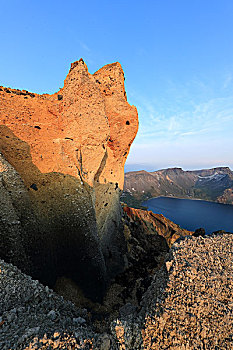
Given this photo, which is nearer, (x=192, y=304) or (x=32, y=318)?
(x=192, y=304)

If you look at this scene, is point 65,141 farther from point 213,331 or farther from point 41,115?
point 213,331

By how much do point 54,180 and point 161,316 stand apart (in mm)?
8305

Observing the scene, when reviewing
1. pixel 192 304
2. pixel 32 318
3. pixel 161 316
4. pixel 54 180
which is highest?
pixel 54 180

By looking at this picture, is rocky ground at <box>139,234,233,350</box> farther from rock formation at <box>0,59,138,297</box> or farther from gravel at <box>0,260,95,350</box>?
rock formation at <box>0,59,138,297</box>

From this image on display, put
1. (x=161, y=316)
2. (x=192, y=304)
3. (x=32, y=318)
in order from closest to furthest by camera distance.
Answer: (x=161, y=316) < (x=192, y=304) < (x=32, y=318)

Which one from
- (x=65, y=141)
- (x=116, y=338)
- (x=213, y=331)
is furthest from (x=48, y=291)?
(x=65, y=141)

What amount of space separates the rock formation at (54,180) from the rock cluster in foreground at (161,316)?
2829mm

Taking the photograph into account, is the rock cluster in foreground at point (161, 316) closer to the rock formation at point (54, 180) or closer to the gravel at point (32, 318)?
the gravel at point (32, 318)

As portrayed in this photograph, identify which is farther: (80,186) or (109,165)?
(109,165)

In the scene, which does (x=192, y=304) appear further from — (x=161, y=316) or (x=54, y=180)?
(x=54, y=180)

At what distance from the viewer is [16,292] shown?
463cm

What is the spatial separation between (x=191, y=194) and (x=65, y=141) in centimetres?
20119

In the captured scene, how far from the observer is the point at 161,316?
3.67 meters

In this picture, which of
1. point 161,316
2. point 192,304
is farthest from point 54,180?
point 192,304
